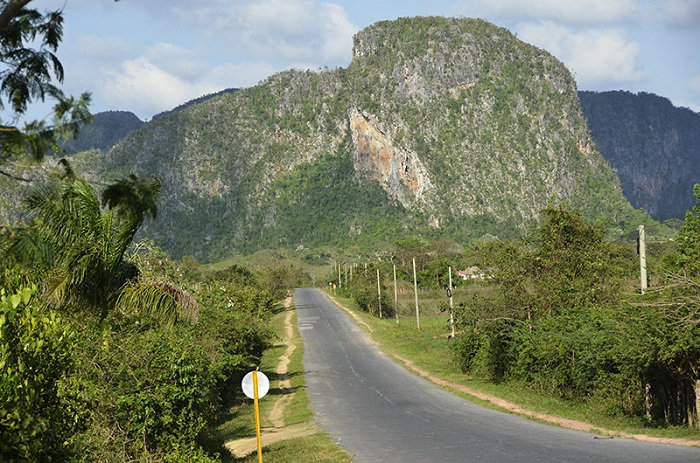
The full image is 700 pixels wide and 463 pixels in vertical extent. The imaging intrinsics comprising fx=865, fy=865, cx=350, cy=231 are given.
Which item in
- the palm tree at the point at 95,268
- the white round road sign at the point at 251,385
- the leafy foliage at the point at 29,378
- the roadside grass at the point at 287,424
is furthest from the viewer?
the roadside grass at the point at 287,424

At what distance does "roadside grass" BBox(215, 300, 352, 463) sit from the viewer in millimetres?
18947

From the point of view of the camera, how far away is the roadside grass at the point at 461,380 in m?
21.7

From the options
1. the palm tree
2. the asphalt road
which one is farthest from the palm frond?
the asphalt road

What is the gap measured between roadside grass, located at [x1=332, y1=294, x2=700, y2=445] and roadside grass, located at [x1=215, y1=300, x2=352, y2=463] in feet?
18.7

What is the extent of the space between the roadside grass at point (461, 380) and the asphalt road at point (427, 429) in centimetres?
135

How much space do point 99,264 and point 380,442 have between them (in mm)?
8178

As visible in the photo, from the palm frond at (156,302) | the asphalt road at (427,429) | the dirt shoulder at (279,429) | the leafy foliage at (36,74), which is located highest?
the leafy foliage at (36,74)

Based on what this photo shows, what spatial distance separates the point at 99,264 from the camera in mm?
16891

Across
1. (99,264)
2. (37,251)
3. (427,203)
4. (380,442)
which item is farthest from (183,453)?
(427,203)

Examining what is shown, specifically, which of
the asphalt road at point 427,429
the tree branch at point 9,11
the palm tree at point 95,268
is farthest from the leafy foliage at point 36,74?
the asphalt road at point 427,429

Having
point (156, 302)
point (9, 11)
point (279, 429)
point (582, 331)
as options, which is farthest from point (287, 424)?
point (9, 11)

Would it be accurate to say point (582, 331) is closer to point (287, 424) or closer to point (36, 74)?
point (287, 424)

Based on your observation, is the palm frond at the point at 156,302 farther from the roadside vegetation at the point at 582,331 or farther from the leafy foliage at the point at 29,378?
the roadside vegetation at the point at 582,331

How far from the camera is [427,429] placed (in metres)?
22.4
